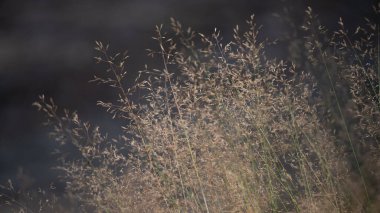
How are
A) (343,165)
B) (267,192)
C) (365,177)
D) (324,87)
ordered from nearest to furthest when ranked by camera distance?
(365,177), (343,165), (324,87), (267,192)

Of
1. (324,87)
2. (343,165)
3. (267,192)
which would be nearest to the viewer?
(343,165)

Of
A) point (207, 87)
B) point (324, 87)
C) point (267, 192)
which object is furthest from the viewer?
point (207, 87)

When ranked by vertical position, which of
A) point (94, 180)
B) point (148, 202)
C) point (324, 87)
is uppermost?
point (324, 87)

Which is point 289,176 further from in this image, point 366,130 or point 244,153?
point 366,130

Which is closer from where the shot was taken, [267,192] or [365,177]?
[365,177]

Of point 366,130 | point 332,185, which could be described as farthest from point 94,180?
point 366,130

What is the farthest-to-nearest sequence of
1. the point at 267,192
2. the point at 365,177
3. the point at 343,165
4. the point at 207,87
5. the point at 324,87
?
1. the point at 207,87
2. the point at 267,192
3. the point at 324,87
4. the point at 343,165
5. the point at 365,177

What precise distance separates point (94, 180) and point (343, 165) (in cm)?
171

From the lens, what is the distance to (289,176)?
327 centimetres

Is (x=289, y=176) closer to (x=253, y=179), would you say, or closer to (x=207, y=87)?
(x=253, y=179)

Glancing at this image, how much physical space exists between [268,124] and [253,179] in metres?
0.47

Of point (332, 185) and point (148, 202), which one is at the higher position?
point (332, 185)

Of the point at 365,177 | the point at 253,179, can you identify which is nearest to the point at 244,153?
the point at 253,179

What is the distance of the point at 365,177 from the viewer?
264cm
